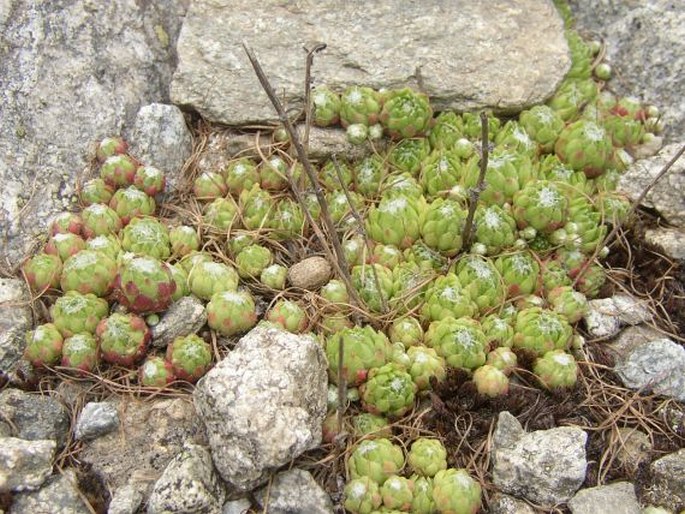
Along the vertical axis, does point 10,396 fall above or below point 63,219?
below

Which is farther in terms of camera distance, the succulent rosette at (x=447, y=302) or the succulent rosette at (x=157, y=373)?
the succulent rosette at (x=447, y=302)

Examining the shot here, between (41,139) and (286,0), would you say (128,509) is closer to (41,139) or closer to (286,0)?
(41,139)

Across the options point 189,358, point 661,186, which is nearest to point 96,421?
Result: point 189,358

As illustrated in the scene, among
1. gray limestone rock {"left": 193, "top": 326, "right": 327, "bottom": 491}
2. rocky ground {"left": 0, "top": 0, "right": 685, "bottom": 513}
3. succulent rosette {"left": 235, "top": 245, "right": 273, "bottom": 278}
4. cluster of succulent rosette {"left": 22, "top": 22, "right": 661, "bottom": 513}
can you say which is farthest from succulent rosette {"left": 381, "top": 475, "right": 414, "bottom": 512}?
succulent rosette {"left": 235, "top": 245, "right": 273, "bottom": 278}

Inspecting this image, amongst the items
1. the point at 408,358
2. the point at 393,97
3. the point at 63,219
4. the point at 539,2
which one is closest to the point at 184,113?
the point at 63,219

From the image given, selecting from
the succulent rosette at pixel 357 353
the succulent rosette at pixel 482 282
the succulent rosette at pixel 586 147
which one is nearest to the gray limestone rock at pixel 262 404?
the succulent rosette at pixel 357 353

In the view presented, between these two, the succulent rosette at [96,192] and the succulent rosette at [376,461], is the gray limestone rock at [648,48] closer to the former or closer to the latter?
the succulent rosette at [376,461]
